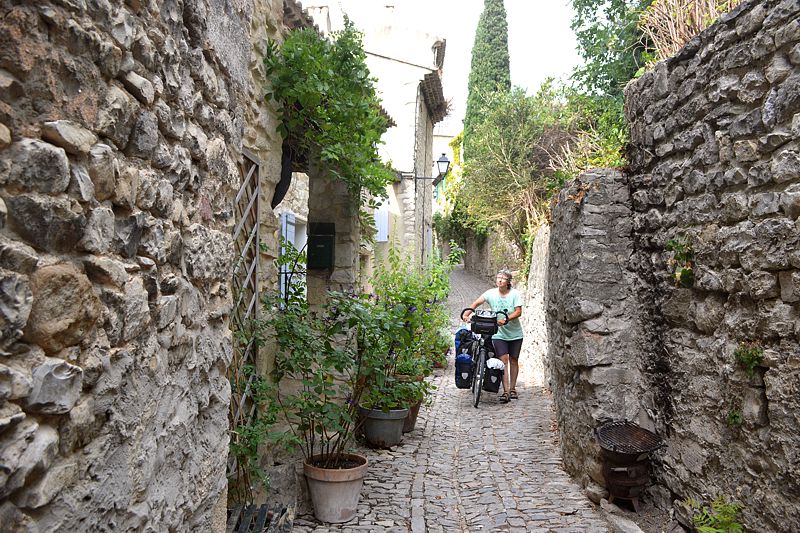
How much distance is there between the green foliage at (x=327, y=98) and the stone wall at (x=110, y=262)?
6.01 feet

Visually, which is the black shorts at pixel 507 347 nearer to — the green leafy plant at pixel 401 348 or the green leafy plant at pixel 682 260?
the green leafy plant at pixel 401 348

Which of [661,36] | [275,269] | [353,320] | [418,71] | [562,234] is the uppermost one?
[418,71]

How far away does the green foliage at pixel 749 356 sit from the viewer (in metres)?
2.91

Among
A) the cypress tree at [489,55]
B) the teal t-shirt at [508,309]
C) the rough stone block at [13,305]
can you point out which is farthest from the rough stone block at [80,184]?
the cypress tree at [489,55]

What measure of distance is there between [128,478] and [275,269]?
2830 mm

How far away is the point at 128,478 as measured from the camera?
61.4 inches

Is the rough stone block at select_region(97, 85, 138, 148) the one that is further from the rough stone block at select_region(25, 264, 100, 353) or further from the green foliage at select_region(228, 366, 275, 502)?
the green foliage at select_region(228, 366, 275, 502)

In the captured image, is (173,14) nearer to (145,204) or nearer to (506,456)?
(145,204)

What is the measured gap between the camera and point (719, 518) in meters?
3.11

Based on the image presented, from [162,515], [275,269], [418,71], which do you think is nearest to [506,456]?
[275,269]

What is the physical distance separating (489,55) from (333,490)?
22.4 metres

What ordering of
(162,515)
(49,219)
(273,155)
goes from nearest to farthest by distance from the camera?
(49,219)
(162,515)
(273,155)

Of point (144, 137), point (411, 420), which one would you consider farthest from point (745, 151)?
point (411, 420)

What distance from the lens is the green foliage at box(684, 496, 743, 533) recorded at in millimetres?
3047
